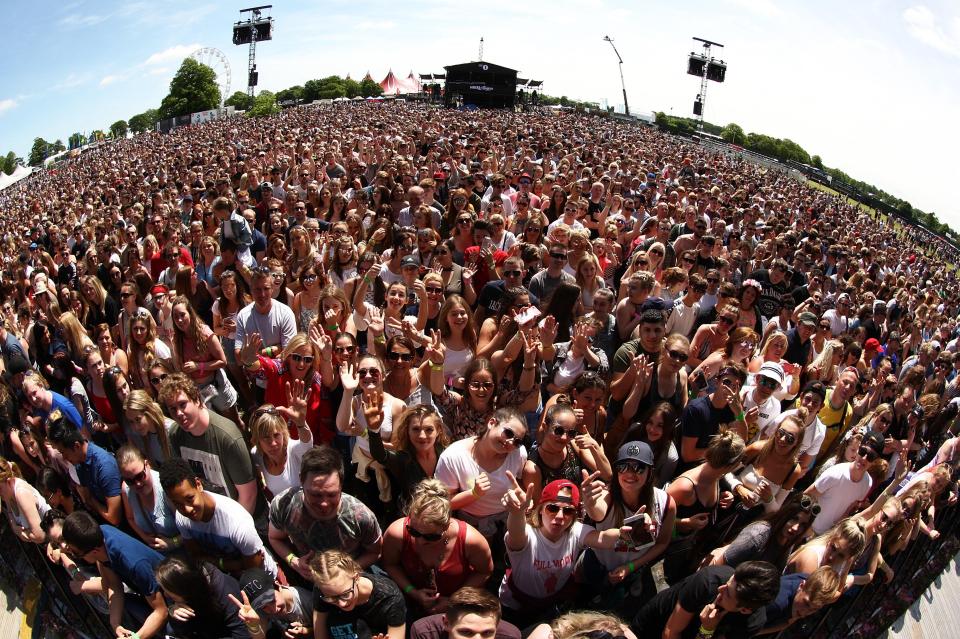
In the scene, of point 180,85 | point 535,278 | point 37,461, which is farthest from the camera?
point 180,85

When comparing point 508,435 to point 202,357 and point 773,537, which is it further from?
point 202,357

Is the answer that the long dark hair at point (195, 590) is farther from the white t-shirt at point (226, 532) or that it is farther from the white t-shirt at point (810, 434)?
the white t-shirt at point (810, 434)

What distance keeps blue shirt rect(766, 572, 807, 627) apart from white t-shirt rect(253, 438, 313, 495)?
9.17 feet

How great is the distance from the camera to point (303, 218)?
8.01 m

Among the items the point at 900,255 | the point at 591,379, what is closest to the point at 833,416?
the point at 591,379

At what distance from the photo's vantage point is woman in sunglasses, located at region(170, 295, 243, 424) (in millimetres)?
4535

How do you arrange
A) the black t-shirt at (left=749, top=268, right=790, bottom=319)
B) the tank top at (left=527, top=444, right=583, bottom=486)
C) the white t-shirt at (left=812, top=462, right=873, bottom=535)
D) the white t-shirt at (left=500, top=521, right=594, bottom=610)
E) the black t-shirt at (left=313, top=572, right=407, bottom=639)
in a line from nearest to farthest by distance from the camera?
the black t-shirt at (left=313, top=572, right=407, bottom=639)
the white t-shirt at (left=500, top=521, right=594, bottom=610)
the tank top at (left=527, top=444, right=583, bottom=486)
the white t-shirt at (left=812, top=462, right=873, bottom=535)
the black t-shirt at (left=749, top=268, right=790, bottom=319)

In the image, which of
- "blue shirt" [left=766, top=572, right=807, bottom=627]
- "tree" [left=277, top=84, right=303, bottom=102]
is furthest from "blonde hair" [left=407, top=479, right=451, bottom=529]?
"tree" [left=277, top=84, right=303, bottom=102]

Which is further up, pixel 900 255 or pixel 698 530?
pixel 900 255

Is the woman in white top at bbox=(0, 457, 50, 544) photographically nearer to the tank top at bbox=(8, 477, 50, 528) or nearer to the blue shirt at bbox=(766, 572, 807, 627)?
the tank top at bbox=(8, 477, 50, 528)

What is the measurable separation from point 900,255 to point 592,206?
14511 millimetres

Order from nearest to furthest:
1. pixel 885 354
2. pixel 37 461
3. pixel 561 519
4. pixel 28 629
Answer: pixel 561 519 → pixel 28 629 → pixel 37 461 → pixel 885 354

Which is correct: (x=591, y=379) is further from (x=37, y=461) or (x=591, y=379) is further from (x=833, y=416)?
(x=37, y=461)

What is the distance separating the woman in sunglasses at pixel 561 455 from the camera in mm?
3449
